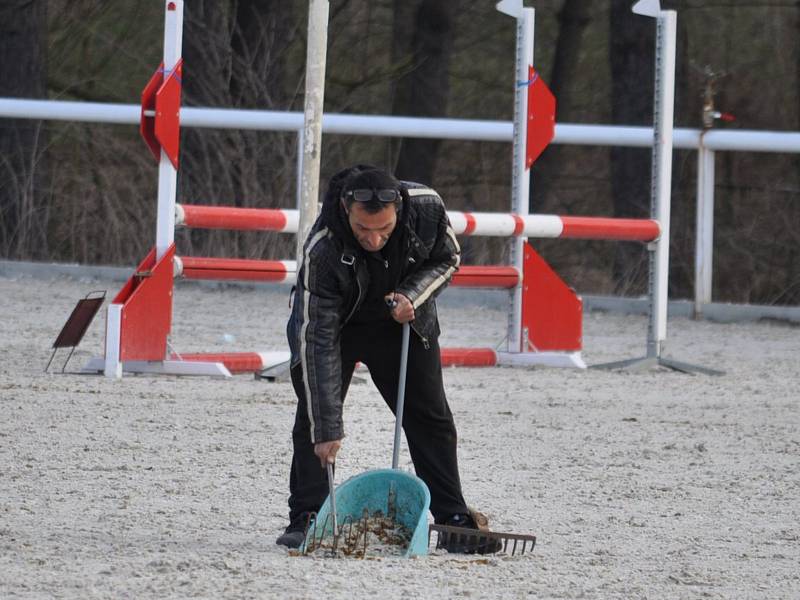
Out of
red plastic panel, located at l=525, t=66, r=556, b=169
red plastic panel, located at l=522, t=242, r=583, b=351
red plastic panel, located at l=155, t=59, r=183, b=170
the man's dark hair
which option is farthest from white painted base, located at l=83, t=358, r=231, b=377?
the man's dark hair

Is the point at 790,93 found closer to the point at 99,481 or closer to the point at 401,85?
the point at 401,85

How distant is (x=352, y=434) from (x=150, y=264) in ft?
6.61

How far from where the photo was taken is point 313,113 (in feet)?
27.4

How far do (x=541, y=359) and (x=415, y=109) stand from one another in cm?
1154

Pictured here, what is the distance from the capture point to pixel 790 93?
72.5ft

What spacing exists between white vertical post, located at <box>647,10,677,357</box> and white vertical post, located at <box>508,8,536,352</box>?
788 millimetres

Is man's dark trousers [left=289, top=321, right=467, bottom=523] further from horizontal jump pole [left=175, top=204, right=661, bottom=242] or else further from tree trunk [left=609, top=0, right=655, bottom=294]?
tree trunk [left=609, top=0, right=655, bottom=294]

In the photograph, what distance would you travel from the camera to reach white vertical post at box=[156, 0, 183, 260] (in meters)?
8.52

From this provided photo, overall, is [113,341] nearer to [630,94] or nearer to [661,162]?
[661,162]

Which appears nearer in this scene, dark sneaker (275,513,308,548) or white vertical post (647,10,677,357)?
dark sneaker (275,513,308,548)

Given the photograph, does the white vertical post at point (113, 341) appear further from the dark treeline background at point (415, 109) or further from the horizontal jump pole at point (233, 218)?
the dark treeline background at point (415, 109)

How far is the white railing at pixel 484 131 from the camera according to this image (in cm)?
1305

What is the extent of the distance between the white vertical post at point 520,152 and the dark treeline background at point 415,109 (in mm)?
4249

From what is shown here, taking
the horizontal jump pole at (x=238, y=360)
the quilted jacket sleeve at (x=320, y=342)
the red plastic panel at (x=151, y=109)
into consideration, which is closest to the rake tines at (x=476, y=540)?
the quilted jacket sleeve at (x=320, y=342)
